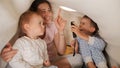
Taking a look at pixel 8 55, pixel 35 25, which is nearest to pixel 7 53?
pixel 8 55

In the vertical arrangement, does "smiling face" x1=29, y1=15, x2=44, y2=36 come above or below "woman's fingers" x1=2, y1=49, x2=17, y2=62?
above

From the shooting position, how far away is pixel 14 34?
1094mm

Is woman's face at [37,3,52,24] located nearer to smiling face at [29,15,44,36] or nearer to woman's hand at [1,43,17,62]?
smiling face at [29,15,44,36]

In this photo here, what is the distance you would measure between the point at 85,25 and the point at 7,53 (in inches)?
15.7

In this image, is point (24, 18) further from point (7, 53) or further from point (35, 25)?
point (7, 53)

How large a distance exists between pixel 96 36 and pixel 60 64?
0.22 metres

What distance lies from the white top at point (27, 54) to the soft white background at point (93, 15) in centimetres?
6

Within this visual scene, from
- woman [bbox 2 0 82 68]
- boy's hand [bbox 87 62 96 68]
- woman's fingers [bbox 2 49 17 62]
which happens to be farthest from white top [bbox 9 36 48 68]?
boy's hand [bbox 87 62 96 68]

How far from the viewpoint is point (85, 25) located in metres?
1.25

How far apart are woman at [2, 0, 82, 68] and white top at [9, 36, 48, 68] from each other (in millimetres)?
119

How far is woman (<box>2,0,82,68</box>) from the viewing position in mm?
1216

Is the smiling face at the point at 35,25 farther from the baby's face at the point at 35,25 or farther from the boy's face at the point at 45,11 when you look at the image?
the boy's face at the point at 45,11

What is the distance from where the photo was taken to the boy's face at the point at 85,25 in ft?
4.05

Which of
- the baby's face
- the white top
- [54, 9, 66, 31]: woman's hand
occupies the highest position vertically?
the baby's face
